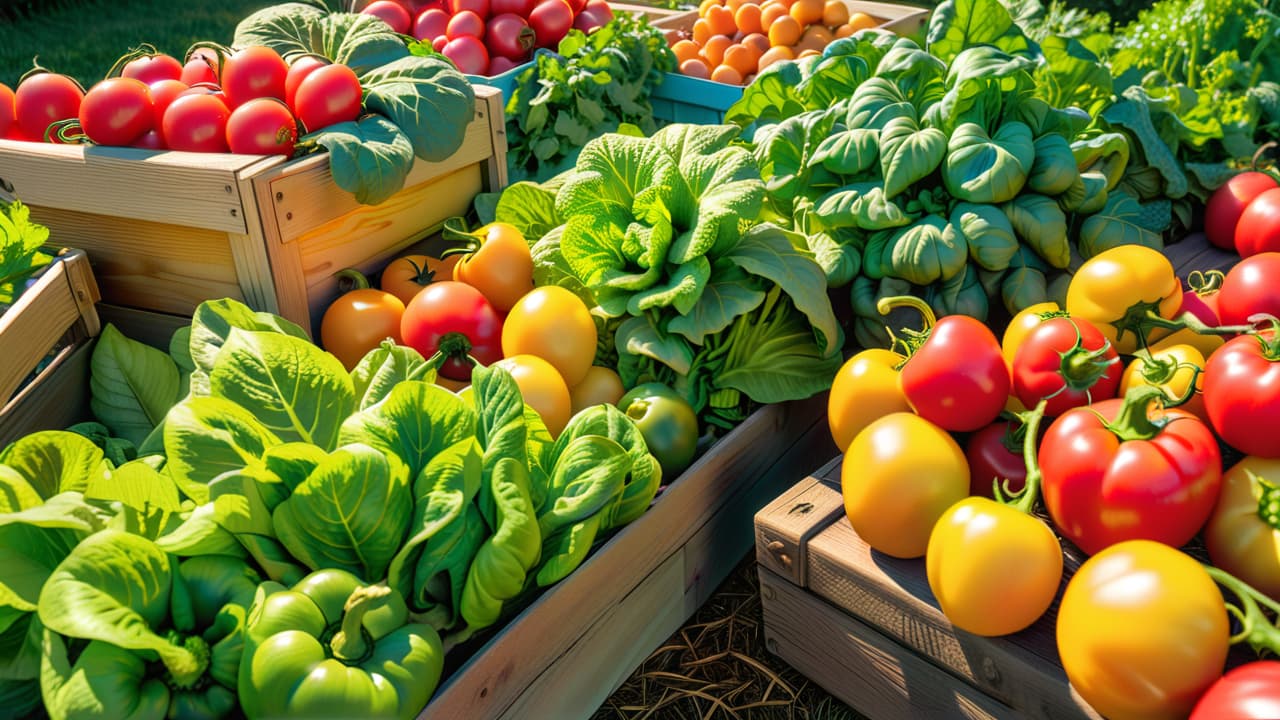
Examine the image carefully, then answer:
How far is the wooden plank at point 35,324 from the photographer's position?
5.12 ft

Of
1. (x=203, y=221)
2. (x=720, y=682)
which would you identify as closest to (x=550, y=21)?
(x=203, y=221)

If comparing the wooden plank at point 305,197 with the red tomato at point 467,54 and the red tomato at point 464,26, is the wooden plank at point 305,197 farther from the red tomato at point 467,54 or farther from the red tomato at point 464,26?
the red tomato at point 464,26

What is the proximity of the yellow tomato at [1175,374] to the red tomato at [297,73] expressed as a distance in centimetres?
170

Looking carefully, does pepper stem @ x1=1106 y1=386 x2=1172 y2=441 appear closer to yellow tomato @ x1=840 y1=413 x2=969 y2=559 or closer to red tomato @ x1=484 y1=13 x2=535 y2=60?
yellow tomato @ x1=840 y1=413 x2=969 y2=559

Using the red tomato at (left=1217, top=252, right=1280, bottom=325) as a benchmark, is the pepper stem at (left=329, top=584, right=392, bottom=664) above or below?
below

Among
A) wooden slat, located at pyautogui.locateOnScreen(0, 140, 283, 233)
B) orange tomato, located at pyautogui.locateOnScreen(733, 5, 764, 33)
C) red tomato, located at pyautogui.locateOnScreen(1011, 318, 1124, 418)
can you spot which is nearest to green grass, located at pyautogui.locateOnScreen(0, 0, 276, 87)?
orange tomato, located at pyautogui.locateOnScreen(733, 5, 764, 33)

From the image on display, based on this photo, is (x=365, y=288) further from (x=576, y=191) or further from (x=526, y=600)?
(x=526, y=600)

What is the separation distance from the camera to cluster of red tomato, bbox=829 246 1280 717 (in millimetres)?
1086

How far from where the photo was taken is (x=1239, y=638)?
3.50ft

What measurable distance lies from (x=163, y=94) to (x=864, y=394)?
158 cm

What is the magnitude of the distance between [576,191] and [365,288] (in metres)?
0.52

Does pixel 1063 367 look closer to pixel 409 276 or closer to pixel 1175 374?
pixel 1175 374

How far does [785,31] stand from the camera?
357 centimetres

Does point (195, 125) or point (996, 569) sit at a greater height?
point (195, 125)
